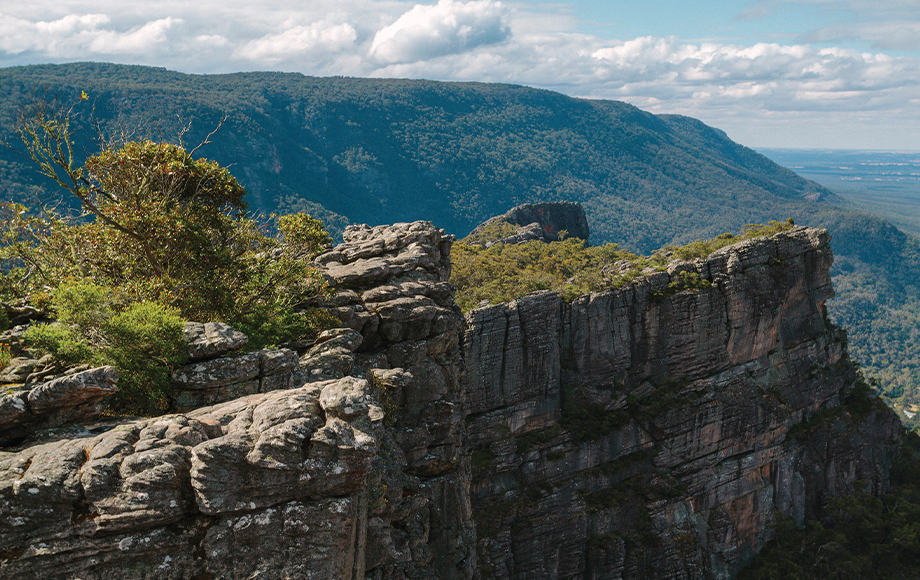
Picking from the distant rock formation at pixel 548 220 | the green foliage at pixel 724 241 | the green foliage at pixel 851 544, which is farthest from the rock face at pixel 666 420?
the distant rock formation at pixel 548 220

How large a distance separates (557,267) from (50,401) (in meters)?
58.1

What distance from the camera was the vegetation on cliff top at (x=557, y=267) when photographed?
4947cm

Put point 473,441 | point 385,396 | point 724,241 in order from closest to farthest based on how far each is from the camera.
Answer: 1. point 385,396
2. point 473,441
3. point 724,241

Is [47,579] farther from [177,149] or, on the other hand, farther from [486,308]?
[486,308]

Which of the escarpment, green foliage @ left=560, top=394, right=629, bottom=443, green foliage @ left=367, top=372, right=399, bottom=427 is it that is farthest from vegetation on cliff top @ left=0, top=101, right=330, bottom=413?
green foliage @ left=560, top=394, right=629, bottom=443

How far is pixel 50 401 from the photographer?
1028cm

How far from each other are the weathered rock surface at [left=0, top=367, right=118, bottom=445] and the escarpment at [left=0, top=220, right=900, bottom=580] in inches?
5.4

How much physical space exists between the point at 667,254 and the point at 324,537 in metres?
52.1

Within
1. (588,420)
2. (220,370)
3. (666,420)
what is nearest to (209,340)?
(220,370)

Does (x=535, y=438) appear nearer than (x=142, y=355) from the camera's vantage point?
No

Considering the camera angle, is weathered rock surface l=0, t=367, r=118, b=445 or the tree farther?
the tree

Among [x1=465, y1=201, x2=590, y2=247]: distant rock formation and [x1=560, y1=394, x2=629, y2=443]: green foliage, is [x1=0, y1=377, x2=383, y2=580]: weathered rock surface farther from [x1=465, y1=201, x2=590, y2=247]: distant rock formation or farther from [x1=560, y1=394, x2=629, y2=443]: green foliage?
[x1=465, y1=201, x2=590, y2=247]: distant rock formation

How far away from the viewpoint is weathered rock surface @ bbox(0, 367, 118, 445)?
1013cm

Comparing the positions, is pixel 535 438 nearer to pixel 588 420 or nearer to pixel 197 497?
pixel 588 420
